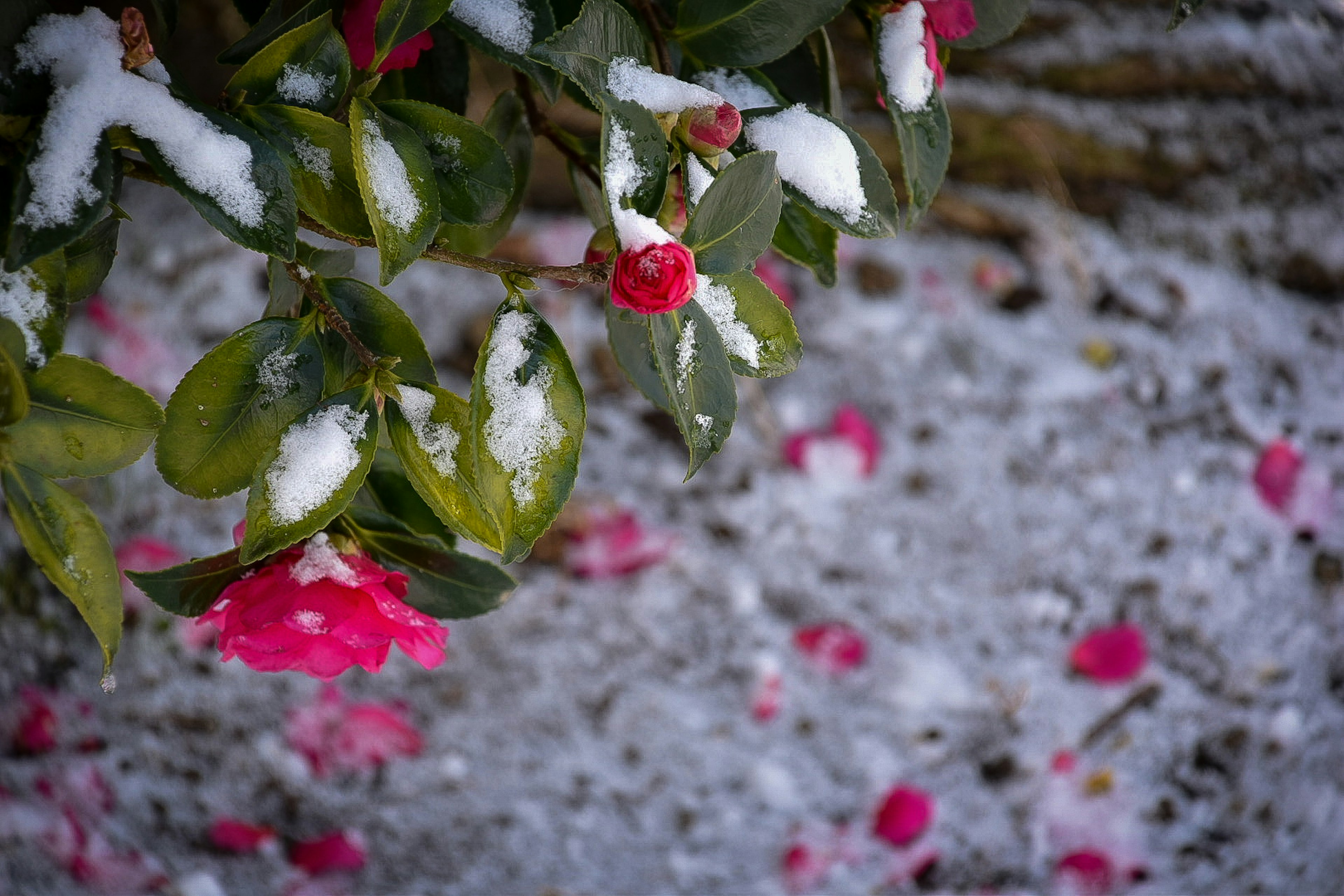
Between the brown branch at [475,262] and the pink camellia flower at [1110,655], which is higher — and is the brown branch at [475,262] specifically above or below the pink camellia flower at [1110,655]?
above

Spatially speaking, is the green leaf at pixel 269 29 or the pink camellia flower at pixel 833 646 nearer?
the green leaf at pixel 269 29

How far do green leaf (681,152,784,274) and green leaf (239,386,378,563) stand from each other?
18cm

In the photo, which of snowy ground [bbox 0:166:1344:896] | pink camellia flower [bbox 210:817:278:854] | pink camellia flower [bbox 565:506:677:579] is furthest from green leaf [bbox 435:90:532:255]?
pink camellia flower [bbox 210:817:278:854]

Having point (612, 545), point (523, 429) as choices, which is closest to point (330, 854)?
point (612, 545)

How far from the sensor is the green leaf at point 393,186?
401 mm

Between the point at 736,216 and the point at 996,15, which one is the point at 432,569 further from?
the point at 996,15

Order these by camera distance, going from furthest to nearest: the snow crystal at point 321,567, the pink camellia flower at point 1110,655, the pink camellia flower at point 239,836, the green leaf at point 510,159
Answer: the pink camellia flower at point 1110,655 < the pink camellia flower at point 239,836 < the green leaf at point 510,159 < the snow crystal at point 321,567

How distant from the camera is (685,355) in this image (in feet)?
1.32

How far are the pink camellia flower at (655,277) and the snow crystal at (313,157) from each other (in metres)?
0.17

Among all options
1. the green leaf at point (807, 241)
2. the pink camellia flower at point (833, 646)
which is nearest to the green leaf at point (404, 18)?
the green leaf at point (807, 241)

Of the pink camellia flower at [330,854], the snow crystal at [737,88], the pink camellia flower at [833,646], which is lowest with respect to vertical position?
the pink camellia flower at [330,854]

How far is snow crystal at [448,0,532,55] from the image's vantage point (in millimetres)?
457

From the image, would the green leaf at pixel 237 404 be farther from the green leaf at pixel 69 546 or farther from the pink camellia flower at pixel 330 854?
the pink camellia flower at pixel 330 854

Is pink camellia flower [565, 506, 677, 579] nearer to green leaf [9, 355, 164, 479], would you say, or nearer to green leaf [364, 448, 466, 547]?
green leaf [364, 448, 466, 547]
